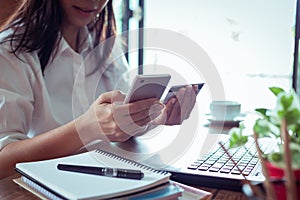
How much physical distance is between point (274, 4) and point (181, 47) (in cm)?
123

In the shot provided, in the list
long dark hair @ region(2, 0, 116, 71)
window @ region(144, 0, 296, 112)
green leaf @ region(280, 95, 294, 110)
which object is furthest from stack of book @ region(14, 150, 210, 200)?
window @ region(144, 0, 296, 112)

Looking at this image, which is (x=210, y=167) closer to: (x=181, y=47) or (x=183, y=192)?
(x=183, y=192)

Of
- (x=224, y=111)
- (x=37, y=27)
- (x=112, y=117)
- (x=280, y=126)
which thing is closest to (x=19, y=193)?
(x=112, y=117)

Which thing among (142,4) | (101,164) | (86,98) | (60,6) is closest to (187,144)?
(101,164)

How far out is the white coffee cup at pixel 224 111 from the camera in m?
1.26

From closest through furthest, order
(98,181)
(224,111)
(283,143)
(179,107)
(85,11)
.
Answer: (283,143), (98,181), (179,107), (85,11), (224,111)

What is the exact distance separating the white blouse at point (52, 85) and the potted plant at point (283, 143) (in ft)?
2.13

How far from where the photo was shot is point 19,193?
0.60 metres

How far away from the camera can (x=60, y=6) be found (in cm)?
108

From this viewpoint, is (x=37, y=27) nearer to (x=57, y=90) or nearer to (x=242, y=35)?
(x=57, y=90)

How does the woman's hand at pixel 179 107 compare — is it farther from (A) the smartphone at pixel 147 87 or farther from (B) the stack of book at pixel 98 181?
(B) the stack of book at pixel 98 181

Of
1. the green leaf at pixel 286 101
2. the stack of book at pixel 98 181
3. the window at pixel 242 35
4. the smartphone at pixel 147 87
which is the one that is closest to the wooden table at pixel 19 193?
the stack of book at pixel 98 181

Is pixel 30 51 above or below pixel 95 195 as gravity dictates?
above

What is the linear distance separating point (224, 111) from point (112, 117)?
0.61 m
